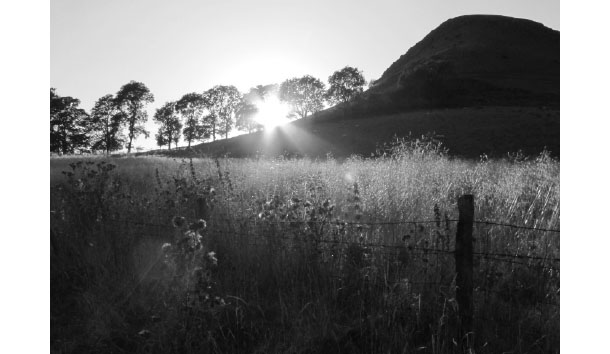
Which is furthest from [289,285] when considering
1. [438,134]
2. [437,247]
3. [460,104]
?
[460,104]

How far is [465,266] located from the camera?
3.10m

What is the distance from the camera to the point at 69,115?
1361 inches

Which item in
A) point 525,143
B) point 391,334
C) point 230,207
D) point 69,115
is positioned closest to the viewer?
point 391,334

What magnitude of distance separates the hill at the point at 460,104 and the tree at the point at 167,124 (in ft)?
54.9

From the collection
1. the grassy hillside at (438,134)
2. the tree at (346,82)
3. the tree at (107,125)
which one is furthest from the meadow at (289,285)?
the tree at (346,82)

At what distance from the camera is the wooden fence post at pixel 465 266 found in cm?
308

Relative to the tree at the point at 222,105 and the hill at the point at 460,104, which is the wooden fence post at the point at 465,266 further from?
the tree at the point at 222,105

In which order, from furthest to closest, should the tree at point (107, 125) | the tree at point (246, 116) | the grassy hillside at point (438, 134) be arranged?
the tree at point (246, 116) → the tree at point (107, 125) → the grassy hillside at point (438, 134)

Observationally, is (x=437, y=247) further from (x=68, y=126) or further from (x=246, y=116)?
(x=246, y=116)

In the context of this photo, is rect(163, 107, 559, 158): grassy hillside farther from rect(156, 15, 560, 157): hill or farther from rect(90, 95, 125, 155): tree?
rect(90, 95, 125, 155): tree

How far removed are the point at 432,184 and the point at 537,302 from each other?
172 inches

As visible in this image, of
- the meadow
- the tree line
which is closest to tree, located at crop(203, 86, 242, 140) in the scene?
the tree line
